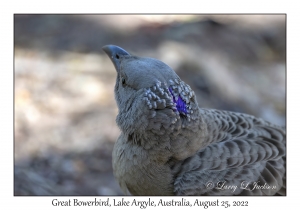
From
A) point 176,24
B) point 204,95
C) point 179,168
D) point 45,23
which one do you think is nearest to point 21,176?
point 179,168

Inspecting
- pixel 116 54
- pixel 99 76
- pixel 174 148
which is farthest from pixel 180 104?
pixel 99 76

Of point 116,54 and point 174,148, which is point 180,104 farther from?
point 116,54

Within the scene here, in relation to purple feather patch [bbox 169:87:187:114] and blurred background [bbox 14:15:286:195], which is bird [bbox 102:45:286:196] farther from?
blurred background [bbox 14:15:286:195]

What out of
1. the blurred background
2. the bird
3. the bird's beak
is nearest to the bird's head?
the bird

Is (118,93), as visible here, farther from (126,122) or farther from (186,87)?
(186,87)

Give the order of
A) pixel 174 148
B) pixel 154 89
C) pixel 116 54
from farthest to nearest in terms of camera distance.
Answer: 1. pixel 116 54
2. pixel 174 148
3. pixel 154 89

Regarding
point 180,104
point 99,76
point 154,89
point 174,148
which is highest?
point 99,76

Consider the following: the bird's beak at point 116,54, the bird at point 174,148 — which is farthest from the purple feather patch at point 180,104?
the bird's beak at point 116,54
